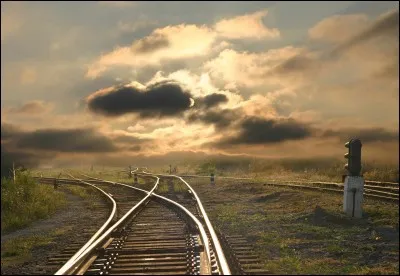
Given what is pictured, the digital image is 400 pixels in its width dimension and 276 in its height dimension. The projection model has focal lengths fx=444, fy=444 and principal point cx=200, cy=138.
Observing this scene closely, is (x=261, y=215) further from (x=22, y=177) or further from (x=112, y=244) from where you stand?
(x=22, y=177)

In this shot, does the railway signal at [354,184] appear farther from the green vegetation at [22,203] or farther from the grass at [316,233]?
the green vegetation at [22,203]

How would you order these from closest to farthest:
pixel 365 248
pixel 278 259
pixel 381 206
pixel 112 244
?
Answer: pixel 278 259 → pixel 365 248 → pixel 112 244 → pixel 381 206

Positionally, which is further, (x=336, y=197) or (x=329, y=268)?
(x=336, y=197)

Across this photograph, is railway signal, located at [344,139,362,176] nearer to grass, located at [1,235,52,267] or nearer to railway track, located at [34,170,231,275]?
railway track, located at [34,170,231,275]

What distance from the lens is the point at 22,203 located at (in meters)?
16.4

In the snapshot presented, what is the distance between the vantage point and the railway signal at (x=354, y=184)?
432 inches

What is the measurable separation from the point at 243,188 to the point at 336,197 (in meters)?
7.75

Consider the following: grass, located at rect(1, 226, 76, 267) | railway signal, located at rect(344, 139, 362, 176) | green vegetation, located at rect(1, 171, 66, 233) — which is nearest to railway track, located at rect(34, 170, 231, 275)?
grass, located at rect(1, 226, 76, 267)

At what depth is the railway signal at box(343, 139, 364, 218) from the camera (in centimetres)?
1096

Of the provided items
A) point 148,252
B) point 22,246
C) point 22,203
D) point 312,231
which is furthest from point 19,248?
point 22,203

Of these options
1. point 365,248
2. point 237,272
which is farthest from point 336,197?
point 237,272

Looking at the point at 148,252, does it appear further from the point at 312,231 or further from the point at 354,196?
the point at 354,196

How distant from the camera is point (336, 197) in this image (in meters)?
14.7

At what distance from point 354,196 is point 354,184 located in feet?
1.00
